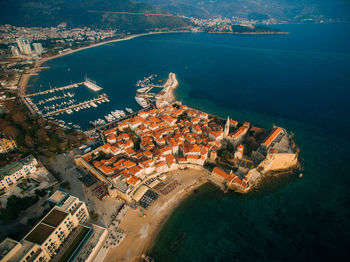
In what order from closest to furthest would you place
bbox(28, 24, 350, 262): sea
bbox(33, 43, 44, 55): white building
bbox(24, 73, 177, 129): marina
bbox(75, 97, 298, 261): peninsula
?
bbox(28, 24, 350, 262): sea < bbox(75, 97, 298, 261): peninsula < bbox(24, 73, 177, 129): marina < bbox(33, 43, 44, 55): white building

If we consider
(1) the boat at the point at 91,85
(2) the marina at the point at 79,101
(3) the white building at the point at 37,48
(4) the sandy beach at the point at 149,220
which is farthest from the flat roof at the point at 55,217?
(3) the white building at the point at 37,48

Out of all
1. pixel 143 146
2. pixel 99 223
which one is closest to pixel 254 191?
pixel 143 146

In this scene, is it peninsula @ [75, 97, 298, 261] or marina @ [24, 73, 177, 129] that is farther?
marina @ [24, 73, 177, 129]

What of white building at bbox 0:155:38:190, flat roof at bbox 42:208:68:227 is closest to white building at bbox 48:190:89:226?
flat roof at bbox 42:208:68:227

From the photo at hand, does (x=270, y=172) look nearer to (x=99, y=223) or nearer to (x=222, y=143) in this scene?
(x=222, y=143)

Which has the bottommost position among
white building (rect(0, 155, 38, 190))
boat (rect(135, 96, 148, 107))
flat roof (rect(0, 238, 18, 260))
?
boat (rect(135, 96, 148, 107))

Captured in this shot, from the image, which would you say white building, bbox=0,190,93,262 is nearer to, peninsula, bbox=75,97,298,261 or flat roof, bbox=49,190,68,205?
flat roof, bbox=49,190,68,205

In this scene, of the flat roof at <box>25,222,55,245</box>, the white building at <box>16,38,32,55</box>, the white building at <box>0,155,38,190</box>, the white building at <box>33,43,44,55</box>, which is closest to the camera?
the flat roof at <box>25,222,55,245</box>
